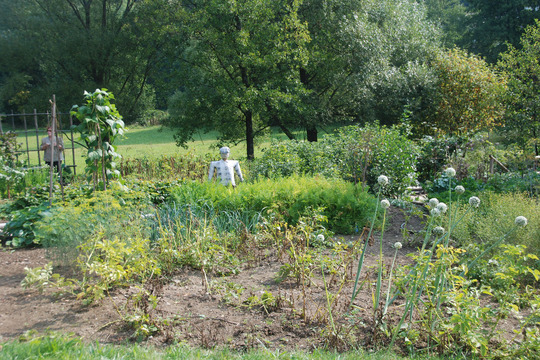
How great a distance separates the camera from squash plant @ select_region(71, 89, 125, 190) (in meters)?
5.75

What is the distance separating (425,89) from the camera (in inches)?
578

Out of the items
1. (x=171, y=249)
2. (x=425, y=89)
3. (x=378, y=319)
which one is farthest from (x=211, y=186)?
(x=425, y=89)

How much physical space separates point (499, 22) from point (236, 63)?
22.9m

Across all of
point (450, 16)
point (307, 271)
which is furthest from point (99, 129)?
point (450, 16)

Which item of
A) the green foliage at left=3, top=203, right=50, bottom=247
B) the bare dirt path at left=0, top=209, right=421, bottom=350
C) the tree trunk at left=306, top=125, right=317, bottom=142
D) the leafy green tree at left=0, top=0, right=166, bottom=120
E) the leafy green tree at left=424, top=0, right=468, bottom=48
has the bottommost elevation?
the bare dirt path at left=0, top=209, right=421, bottom=350

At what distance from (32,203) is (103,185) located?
1628 millimetres

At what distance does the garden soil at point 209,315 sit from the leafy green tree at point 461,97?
11463mm

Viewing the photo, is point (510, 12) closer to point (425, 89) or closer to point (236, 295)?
point (425, 89)

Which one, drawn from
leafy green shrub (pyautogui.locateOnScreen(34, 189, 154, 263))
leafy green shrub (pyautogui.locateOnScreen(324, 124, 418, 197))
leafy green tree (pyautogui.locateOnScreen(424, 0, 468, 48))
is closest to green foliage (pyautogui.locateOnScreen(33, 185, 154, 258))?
leafy green shrub (pyautogui.locateOnScreen(34, 189, 154, 263))

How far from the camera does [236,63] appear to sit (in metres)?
14.2

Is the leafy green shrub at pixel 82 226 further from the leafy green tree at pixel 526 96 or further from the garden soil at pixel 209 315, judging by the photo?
the leafy green tree at pixel 526 96

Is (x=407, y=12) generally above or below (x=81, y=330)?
above

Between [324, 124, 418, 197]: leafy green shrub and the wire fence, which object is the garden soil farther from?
[324, 124, 418, 197]: leafy green shrub

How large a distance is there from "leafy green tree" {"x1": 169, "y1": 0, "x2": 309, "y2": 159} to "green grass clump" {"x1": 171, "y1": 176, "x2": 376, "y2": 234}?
7.39 metres
